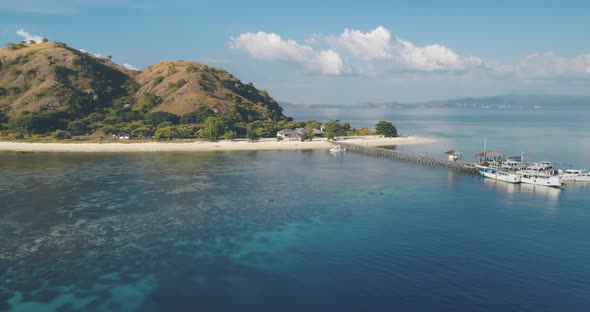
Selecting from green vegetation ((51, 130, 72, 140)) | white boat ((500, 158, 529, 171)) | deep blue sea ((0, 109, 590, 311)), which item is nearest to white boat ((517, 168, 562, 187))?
deep blue sea ((0, 109, 590, 311))

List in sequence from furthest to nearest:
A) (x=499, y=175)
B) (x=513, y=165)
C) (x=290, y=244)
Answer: (x=513, y=165)
(x=499, y=175)
(x=290, y=244)

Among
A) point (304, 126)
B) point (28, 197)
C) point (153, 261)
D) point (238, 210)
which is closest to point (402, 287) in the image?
point (153, 261)

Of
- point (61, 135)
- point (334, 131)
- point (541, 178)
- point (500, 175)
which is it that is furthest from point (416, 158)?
point (61, 135)

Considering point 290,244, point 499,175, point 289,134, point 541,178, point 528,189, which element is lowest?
point 290,244

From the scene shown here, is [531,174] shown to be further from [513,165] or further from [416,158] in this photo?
[416,158]

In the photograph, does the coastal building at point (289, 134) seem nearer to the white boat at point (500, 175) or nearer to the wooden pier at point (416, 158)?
the wooden pier at point (416, 158)

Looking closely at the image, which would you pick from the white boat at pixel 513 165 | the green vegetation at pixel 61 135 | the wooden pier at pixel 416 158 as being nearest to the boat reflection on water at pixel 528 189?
the white boat at pixel 513 165
